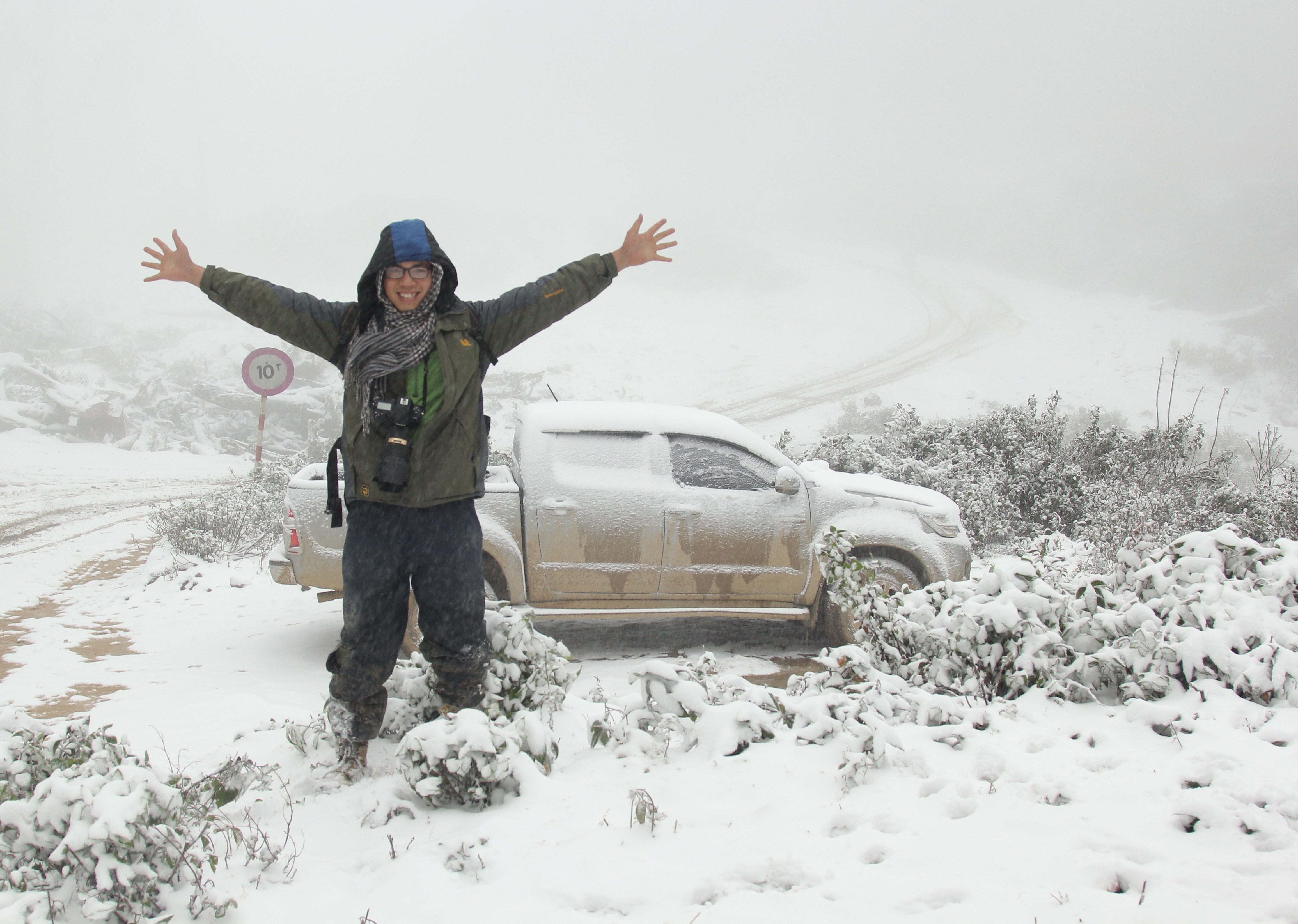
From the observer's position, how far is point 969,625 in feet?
9.82

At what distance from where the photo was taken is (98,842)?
5.56 ft

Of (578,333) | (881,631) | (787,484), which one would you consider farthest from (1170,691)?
(578,333)

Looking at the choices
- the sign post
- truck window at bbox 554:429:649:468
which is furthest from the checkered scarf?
the sign post

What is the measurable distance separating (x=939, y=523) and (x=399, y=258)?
13.5 ft

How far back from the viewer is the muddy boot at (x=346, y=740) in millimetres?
2623

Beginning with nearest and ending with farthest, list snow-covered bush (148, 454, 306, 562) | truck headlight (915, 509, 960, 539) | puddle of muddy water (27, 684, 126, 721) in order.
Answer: puddle of muddy water (27, 684, 126, 721) < truck headlight (915, 509, 960, 539) < snow-covered bush (148, 454, 306, 562)

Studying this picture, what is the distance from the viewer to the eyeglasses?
254 cm

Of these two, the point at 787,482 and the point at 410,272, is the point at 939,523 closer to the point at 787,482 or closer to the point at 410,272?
the point at 787,482

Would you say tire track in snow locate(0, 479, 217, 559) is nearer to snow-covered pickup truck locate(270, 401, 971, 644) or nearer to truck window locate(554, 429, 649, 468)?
snow-covered pickup truck locate(270, 401, 971, 644)

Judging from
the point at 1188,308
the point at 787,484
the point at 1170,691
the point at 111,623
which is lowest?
the point at 111,623

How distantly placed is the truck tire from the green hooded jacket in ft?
10.5

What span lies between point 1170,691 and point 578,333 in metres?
32.2

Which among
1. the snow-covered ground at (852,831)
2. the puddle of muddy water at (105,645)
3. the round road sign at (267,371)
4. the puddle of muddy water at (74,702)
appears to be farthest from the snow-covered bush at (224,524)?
the snow-covered ground at (852,831)

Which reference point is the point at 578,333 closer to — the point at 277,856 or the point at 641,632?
the point at 641,632
